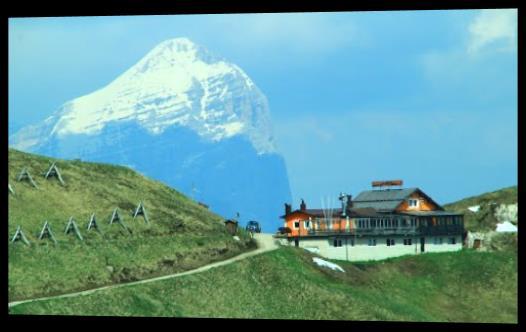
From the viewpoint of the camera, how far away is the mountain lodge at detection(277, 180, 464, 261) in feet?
215

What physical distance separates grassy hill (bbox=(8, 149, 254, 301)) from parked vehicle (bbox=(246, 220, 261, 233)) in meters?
0.91

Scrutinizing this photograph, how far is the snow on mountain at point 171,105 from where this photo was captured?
209 ft

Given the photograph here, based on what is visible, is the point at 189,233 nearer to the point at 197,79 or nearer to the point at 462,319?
the point at 197,79

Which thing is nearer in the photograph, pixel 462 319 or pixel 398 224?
pixel 462 319

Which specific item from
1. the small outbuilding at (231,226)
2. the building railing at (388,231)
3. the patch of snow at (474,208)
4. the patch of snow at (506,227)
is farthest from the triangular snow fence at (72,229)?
the patch of snow at (506,227)

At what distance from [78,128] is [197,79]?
7.89 metres

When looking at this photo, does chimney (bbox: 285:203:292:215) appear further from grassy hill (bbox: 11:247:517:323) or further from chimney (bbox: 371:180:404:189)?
chimney (bbox: 371:180:404:189)

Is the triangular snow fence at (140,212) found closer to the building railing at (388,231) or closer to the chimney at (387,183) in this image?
the building railing at (388,231)

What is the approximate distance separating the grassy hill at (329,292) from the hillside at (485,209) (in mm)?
1969

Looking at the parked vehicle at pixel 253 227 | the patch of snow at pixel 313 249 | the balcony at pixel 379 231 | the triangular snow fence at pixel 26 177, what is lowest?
the patch of snow at pixel 313 249

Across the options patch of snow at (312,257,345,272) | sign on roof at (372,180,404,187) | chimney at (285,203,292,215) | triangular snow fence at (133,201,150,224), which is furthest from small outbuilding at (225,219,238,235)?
sign on roof at (372,180,404,187)

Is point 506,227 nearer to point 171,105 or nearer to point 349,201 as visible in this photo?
point 349,201

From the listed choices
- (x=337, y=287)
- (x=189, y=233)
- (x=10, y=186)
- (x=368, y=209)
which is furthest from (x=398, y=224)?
(x=10, y=186)

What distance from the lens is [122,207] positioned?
219ft
